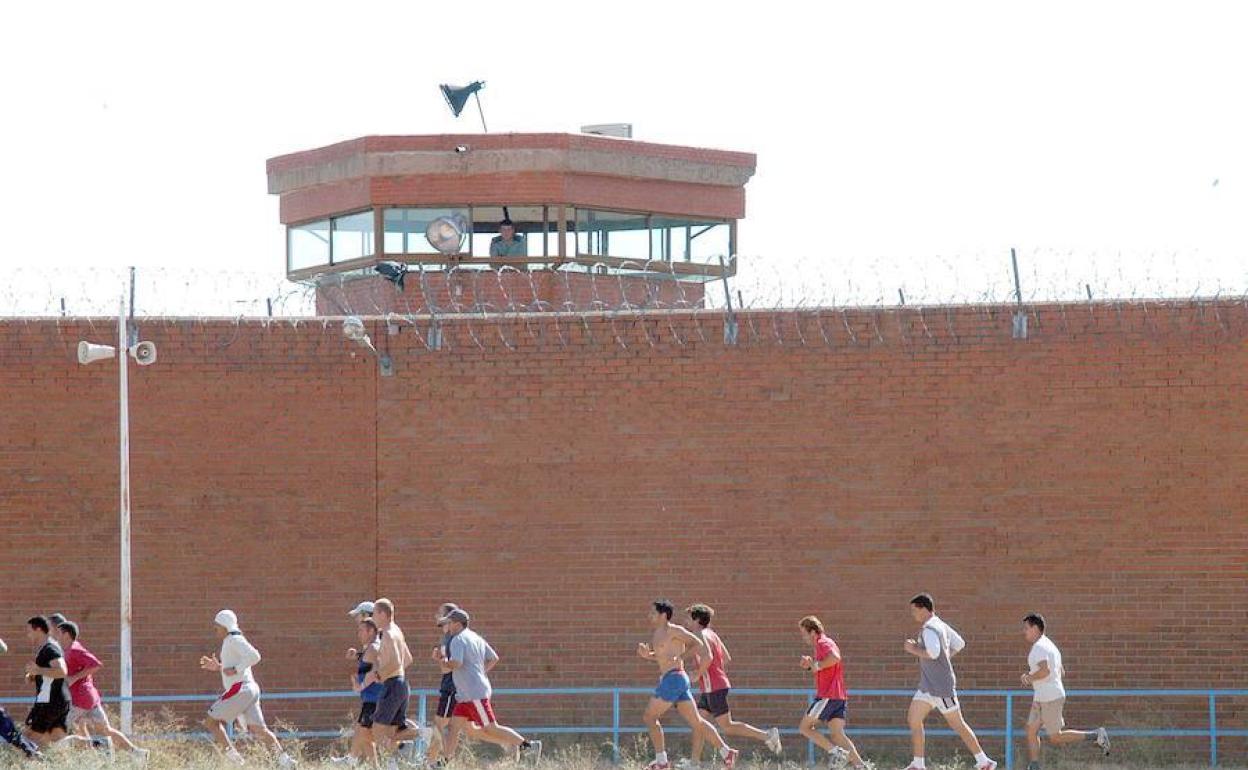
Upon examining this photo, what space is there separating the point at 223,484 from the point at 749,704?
16.5ft

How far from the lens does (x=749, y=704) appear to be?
1888cm

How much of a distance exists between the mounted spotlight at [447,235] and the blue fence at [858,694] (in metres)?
5.28

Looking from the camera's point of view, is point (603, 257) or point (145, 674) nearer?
point (145, 674)

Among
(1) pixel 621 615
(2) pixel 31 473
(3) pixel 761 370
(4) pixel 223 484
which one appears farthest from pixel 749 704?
(2) pixel 31 473

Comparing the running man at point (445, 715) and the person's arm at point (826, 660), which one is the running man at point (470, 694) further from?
the person's arm at point (826, 660)

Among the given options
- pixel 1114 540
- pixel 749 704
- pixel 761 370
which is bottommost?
pixel 749 704

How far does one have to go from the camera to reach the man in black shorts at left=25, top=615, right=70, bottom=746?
1620cm

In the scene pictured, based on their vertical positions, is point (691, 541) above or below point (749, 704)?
above

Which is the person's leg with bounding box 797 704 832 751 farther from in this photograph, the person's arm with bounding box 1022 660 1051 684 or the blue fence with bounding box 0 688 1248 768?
the person's arm with bounding box 1022 660 1051 684

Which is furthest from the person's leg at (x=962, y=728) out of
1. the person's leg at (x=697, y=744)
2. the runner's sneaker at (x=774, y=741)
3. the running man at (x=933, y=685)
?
the person's leg at (x=697, y=744)

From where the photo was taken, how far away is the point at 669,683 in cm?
1677

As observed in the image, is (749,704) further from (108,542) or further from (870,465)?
(108,542)

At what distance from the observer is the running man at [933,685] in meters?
16.5

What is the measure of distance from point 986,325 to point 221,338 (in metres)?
6.76
